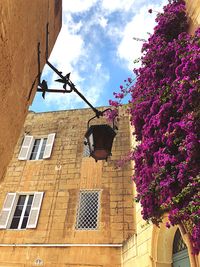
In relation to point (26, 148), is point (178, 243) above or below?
below

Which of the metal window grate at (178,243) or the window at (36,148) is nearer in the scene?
the metal window grate at (178,243)

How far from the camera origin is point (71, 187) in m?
11.5

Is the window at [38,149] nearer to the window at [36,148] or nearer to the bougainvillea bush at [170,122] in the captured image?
the window at [36,148]

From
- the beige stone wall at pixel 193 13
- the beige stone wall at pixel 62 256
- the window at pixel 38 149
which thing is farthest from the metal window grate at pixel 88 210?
the beige stone wall at pixel 193 13

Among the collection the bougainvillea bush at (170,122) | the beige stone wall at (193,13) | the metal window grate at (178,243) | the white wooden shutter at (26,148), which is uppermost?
the white wooden shutter at (26,148)

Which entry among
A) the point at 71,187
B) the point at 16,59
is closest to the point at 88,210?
the point at 71,187

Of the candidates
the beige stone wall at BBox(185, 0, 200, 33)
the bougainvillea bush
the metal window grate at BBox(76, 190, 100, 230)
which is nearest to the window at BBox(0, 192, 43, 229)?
the metal window grate at BBox(76, 190, 100, 230)

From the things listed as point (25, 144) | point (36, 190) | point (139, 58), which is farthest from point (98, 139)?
point (25, 144)

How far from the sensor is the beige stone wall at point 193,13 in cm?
642

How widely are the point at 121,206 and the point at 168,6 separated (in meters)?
7.36

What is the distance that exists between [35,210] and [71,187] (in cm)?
178

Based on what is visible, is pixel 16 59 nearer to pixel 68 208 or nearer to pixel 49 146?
pixel 68 208

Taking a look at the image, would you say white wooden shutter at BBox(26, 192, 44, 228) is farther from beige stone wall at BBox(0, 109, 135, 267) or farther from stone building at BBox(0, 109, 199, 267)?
beige stone wall at BBox(0, 109, 135, 267)

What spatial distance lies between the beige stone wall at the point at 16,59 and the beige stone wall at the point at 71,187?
7.77 m
